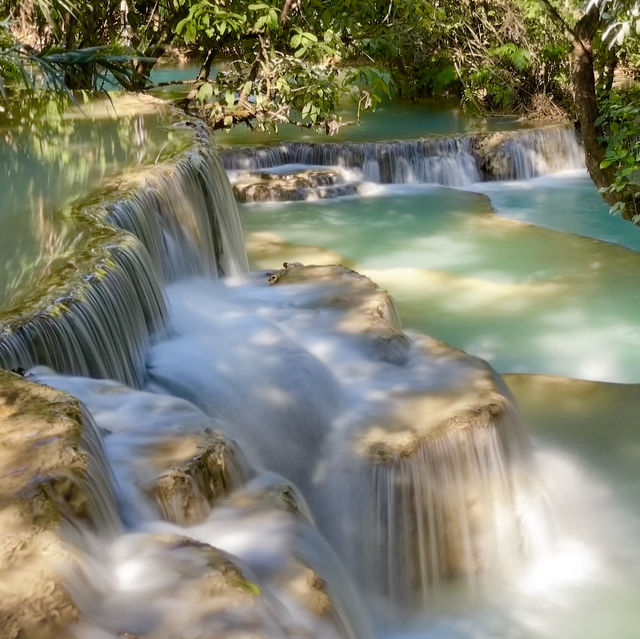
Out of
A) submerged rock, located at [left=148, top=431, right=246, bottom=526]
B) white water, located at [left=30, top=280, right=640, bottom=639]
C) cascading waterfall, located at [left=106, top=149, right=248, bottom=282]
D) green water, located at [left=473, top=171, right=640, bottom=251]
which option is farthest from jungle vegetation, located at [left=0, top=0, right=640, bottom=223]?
submerged rock, located at [left=148, top=431, right=246, bottom=526]

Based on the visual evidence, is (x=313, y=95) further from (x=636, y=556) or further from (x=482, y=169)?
(x=636, y=556)

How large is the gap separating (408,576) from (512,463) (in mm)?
886

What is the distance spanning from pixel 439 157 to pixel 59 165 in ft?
25.2

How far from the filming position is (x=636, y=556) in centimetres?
496

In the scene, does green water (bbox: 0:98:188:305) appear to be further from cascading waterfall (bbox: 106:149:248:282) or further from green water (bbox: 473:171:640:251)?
green water (bbox: 473:171:640:251)

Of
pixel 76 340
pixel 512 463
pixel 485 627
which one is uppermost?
pixel 76 340

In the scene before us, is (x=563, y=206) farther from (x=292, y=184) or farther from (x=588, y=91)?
(x=588, y=91)

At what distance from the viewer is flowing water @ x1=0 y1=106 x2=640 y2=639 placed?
3143 millimetres

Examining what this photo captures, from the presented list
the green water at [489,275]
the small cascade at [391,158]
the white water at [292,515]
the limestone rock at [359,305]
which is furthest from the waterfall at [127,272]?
the small cascade at [391,158]

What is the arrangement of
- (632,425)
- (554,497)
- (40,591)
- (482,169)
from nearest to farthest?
(40,591), (554,497), (632,425), (482,169)

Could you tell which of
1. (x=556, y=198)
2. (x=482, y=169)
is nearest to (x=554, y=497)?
(x=556, y=198)

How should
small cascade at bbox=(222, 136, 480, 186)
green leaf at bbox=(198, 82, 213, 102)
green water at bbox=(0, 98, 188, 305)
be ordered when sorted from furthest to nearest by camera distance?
small cascade at bbox=(222, 136, 480, 186) < green leaf at bbox=(198, 82, 213, 102) < green water at bbox=(0, 98, 188, 305)

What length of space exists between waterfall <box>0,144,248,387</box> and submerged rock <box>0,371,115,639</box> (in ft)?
2.93

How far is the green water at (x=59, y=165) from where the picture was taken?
17.5ft
